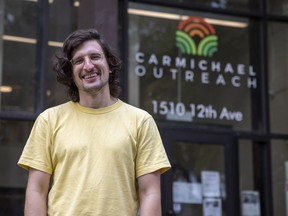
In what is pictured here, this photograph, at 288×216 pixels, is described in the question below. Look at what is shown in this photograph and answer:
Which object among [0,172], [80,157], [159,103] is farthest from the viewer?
[159,103]

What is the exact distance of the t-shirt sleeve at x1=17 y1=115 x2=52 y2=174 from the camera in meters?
2.66

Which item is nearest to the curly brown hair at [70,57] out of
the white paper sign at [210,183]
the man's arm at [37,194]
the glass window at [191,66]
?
the man's arm at [37,194]

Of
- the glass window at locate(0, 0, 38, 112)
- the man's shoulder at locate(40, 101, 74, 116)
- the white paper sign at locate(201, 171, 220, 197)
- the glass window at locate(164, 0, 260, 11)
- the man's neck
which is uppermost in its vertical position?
the glass window at locate(164, 0, 260, 11)

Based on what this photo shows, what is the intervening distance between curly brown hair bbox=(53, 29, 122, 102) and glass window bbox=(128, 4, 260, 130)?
13.8ft

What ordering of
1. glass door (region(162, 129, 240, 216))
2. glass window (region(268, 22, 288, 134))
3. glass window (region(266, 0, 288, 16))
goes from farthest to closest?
glass window (region(266, 0, 288, 16)), glass window (region(268, 22, 288, 134)), glass door (region(162, 129, 240, 216))

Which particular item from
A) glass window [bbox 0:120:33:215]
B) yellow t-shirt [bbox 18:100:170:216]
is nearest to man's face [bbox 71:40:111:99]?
yellow t-shirt [bbox 18:100:170:216]

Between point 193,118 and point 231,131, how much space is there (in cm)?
52

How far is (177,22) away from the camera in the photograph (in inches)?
298

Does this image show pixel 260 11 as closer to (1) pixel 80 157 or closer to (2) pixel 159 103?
(2) pixel 159 103

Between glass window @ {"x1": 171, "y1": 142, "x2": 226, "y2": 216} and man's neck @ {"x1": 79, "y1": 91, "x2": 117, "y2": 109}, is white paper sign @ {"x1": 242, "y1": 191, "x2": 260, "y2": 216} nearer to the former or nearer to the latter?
glass window @ {"x1": 171, "y1": 142, "x2": 226, "y2": 216}

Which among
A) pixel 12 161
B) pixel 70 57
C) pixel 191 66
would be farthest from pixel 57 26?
pixel 70 57

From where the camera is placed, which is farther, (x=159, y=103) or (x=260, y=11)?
(x=260, y=11)

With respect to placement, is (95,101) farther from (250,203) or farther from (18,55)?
(250,203)

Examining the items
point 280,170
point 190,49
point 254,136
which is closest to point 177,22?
point 190,49
